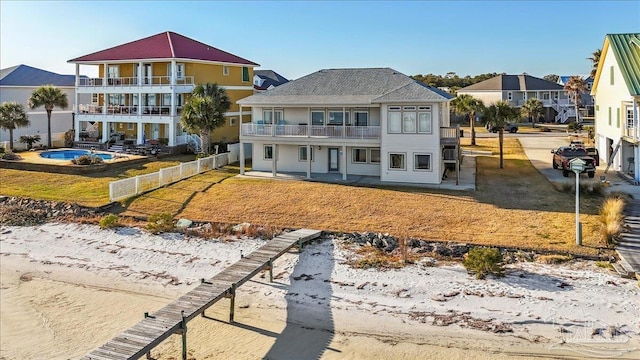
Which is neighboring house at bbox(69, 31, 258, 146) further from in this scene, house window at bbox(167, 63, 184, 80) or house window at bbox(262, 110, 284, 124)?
house window at bbox(262, 110, 284, 124)

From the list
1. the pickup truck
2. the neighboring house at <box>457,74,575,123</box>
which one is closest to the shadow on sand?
the pickup truck

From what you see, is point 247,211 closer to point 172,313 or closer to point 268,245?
point 268,245

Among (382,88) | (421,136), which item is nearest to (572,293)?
(421,136)

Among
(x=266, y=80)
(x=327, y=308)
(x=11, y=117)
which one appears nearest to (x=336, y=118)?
(x=327, y=308)

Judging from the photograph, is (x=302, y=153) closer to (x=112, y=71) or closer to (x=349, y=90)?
(x=349, y=90)

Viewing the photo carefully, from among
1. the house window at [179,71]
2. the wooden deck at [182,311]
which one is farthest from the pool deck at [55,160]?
the wooden deck at [182,311]

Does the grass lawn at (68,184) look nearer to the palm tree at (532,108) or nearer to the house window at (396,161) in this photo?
the house window at (396,161)

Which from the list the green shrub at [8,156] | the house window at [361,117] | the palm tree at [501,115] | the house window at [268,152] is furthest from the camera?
the green shrub at [8,156]

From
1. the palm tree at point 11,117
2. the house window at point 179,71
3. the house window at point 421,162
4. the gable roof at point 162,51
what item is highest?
the gable roof at point 162,51
